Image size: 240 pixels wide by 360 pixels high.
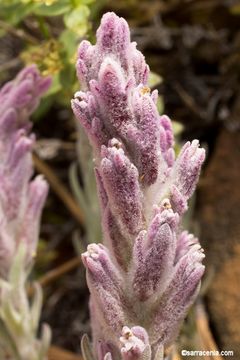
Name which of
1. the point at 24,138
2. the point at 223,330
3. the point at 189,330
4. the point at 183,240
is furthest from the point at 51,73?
the point at 223,330

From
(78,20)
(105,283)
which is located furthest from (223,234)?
(105,283)

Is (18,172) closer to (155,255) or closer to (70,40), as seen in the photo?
(70,40)

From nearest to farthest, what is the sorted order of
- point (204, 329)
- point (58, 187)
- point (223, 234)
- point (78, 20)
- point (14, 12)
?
point (78, 20), point (14, 12), point (204, 329), point (223, 234), point (58, 187)

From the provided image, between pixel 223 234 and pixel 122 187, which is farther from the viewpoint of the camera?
pixel 223 234

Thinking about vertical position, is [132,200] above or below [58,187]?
below

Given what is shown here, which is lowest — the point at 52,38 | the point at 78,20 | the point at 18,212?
the point at 18,212

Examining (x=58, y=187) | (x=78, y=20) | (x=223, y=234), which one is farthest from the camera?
(x=58, y=187)

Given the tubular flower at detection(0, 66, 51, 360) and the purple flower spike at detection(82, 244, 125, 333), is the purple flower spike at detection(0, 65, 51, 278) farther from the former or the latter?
the purple flower spike at detection(82, 244, 125, 333)
